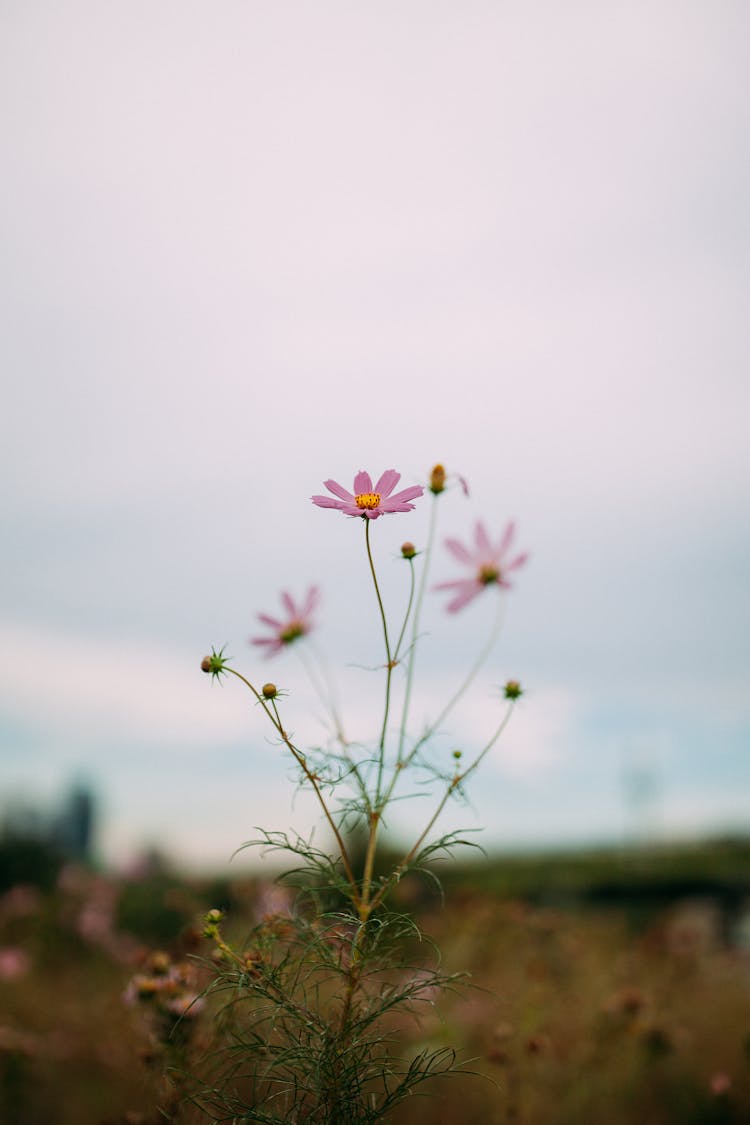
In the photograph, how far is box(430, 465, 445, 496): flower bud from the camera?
56.9 inches

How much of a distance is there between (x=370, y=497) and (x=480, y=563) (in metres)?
0.26

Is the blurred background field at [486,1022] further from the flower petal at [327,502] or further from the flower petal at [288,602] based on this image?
the flower petal at [327,502]

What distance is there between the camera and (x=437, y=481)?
4.75 feet

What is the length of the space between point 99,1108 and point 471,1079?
1.48 meters

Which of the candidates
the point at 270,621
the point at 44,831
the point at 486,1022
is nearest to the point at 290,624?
the point at 270,621

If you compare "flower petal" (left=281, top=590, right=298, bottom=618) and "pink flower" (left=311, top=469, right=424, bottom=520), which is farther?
"flower petal" (left=281, top=590, right=298, bottom=618)

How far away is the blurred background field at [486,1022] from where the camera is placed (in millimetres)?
2379

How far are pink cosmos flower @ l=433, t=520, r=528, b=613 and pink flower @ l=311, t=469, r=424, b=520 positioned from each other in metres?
0.17

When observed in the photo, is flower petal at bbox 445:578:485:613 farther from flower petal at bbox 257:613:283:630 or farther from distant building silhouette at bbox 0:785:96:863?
distant building silhouette at bbox 0:785:96:863

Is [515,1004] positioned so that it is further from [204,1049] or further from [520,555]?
[520,555]

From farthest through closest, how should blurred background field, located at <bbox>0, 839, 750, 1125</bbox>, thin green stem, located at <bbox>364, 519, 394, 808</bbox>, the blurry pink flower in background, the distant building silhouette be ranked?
the distant building silhouette → the blurry pink flower in background → blurred background field, located at <bbox>0, 839, 750, 1125</bbox> → thin green stem, located at <bbox>364, 519, 394, 808</bbox>

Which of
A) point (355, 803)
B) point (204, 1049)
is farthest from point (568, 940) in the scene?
point (355, 803)

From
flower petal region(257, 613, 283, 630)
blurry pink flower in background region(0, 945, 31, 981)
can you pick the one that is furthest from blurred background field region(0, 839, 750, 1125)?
flower petal region(257, 613, 283, 630)

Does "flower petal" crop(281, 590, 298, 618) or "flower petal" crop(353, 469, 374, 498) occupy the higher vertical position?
"flower petal" crop(353, 469, 374, 498)
